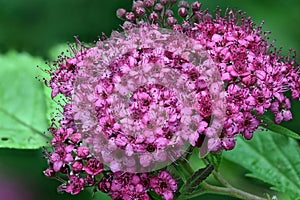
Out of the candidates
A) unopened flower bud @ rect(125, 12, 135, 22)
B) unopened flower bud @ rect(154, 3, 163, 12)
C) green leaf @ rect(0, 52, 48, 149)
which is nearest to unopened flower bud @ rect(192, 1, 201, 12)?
unopened flower bud @ rect(154, 3, 163, 12)

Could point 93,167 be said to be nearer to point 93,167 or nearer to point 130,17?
point 93,167

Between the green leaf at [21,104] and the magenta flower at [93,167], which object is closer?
the magenta flower at [93,167]

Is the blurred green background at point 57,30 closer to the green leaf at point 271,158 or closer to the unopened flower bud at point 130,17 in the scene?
the green leaf at point 271,158

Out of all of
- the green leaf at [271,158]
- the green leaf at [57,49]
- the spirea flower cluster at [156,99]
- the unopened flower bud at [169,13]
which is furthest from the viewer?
the green leaf at [57,49]

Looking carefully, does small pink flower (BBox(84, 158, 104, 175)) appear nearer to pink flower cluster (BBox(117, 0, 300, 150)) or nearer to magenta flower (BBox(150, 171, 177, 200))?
magenta flower (BBox(150, 171, 177, 200))

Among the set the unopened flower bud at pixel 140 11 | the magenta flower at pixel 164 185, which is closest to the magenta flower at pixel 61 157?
the magenta flower at pixel 164 185

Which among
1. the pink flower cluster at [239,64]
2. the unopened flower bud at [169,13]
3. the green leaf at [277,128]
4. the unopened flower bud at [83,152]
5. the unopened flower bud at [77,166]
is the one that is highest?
the unopened flower bud at [169,13]
